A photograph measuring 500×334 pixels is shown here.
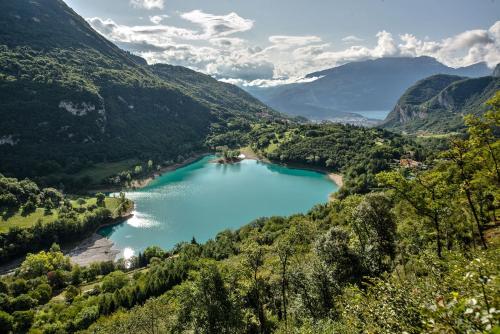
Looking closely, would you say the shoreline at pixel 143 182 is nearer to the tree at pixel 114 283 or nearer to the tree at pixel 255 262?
the tree at pixel 114 283

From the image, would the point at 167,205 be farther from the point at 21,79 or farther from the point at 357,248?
the point at 21,79

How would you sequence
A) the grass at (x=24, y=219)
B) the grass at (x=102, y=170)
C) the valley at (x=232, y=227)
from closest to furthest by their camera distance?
the valley at (x=232, y=227)
the grass at (x=24, y=219)
the grass at (x=102, y=170)

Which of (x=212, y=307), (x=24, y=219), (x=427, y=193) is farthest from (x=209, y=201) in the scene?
(x=427, y=193)

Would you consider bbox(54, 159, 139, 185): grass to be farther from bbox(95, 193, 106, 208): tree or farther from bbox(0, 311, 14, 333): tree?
bbox(0, 311, 14, 333): tree

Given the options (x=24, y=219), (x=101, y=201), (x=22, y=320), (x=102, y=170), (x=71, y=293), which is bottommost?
(x=71, y=293)

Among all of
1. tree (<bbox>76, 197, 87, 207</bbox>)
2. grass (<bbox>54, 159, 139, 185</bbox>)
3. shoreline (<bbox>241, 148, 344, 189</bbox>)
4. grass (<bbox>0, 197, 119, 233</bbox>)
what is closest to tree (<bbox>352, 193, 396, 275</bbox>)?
grass (<bbox>0, 197, 119, 233</bbox>)

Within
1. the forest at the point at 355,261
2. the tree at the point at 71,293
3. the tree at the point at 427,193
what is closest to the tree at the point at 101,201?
the tree at the point at 71,293

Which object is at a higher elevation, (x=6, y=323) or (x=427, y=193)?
(x=427, y=193)

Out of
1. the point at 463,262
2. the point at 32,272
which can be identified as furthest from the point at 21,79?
the point at 463,262

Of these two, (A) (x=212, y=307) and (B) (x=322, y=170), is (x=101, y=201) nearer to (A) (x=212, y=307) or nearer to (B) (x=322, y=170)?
(A) (x=212, y=307)
